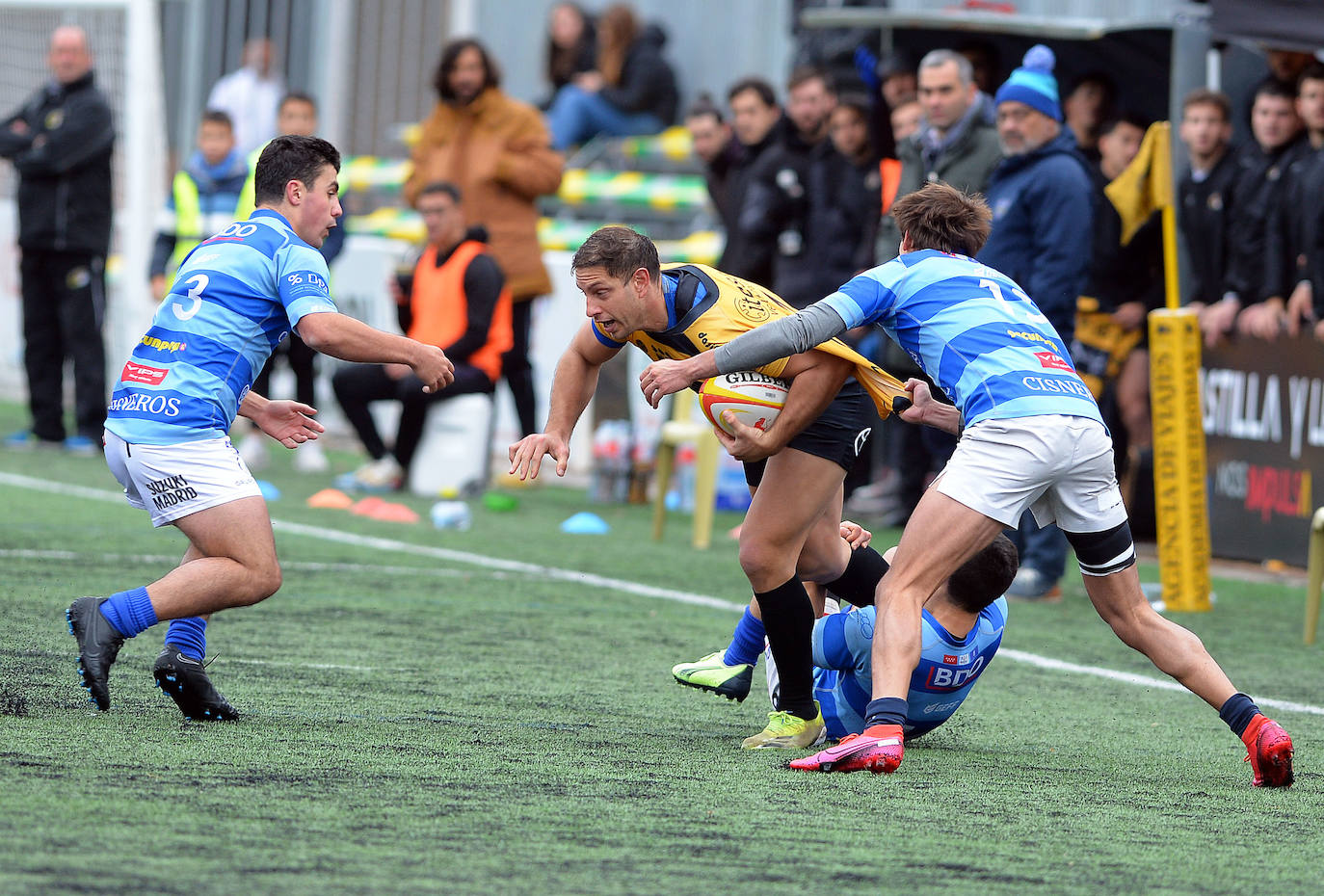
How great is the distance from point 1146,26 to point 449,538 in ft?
16.1

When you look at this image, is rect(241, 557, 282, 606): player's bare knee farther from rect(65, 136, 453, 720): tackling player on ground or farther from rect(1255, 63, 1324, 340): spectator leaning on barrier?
rect(1255, 63, 1324, 340): spectator leaning on barrier

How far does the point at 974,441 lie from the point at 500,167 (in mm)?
7886

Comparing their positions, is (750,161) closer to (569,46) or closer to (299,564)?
(299,564)

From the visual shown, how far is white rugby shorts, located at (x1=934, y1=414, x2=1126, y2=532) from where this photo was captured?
5.06 m

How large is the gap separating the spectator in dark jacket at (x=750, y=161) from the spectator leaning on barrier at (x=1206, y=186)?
2.64m

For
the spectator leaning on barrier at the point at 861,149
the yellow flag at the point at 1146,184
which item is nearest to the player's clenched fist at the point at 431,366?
the yellow flag at the point at 1146,184

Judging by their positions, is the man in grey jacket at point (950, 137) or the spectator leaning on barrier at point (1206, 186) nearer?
the man in grey jacket at point (950, 137)

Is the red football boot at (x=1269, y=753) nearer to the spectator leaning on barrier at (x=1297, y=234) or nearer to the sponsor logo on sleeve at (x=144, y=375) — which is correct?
the sponsor logo on sleeve at (x=144, y=375)

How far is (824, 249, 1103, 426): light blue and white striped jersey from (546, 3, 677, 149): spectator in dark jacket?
12.7 metres

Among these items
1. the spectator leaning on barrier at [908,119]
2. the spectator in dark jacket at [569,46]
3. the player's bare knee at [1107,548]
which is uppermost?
the spectator in dark jacket at [569,46]

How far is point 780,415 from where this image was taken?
5.39 m

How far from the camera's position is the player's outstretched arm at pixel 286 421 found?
5.57 meters

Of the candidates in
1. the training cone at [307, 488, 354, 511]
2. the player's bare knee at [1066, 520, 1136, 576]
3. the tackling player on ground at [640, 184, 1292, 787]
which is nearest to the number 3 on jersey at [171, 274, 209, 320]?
the tackling player on ground at [640, 184, 1292, 787]

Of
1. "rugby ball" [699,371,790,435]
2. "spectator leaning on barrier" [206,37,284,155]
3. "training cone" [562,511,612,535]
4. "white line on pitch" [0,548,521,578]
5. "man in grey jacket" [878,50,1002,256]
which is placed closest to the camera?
"rugby ball" [699,371,790,435]
